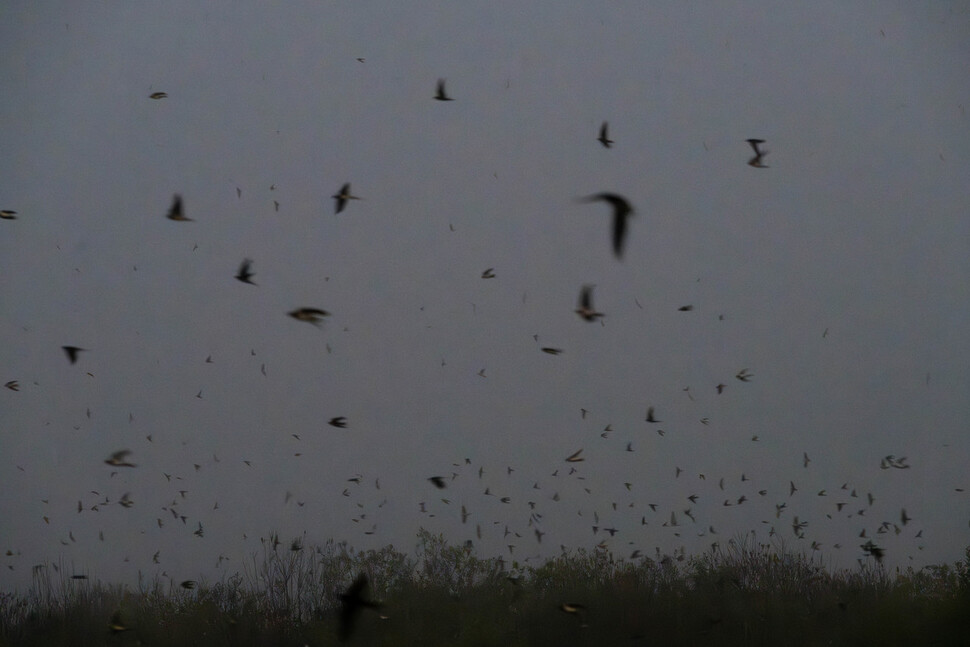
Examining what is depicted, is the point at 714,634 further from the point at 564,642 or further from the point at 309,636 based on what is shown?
the point at 309,636

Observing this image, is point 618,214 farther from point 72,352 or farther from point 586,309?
point 72,352

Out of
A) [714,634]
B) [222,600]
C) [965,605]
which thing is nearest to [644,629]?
[714,634]

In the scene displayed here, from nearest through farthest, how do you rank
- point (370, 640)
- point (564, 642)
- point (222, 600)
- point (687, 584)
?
point (370, 640)
point (564, 642)
point (222, 600)
point (687, 584)

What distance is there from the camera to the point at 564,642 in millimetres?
11688

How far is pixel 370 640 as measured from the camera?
10.9 meters

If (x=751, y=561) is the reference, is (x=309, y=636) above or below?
below

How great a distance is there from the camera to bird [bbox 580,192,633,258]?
3.96 m

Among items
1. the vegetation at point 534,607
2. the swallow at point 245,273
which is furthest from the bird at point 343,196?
the vegetation at point 534,607

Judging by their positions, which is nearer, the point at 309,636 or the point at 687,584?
the point at 309,636

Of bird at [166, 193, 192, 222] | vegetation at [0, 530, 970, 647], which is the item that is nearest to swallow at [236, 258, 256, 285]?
bird at [166, 193, 192, 222]

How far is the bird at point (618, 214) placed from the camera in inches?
156

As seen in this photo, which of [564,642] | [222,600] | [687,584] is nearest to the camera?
[564,642]

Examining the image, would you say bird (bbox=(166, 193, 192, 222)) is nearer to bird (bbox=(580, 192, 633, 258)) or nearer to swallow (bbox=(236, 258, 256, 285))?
swallow (bbox=(236, 258, 256, 285))

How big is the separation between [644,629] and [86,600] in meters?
9.72
